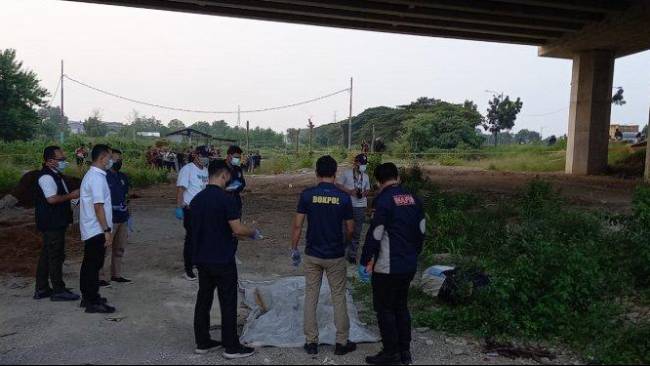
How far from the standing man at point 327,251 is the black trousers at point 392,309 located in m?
0.34

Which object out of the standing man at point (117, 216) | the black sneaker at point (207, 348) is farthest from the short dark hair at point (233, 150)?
the black sneaker at point (207, 348)

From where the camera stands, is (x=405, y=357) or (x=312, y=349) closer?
(x=405, y=357)

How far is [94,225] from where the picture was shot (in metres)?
5.38

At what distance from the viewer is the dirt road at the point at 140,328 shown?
437 centimetres

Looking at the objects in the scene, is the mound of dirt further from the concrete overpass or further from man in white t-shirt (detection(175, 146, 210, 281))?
man in white t-shirt (detection(175, 146, 210, 281))

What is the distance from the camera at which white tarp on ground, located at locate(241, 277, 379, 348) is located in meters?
4.74

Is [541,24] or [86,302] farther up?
[541,24]

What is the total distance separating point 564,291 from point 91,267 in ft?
15.8

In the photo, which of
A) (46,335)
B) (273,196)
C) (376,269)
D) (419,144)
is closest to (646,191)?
(376,269)

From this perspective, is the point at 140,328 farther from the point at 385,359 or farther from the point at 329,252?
the point at 385,359

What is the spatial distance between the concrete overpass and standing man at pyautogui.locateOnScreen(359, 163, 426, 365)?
48.9 ft

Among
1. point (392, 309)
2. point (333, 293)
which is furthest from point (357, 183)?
point (392, 309)

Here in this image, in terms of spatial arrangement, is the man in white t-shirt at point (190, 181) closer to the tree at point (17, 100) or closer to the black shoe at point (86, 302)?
the black shoe at point (86, 302)

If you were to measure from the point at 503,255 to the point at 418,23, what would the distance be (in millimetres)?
16095
